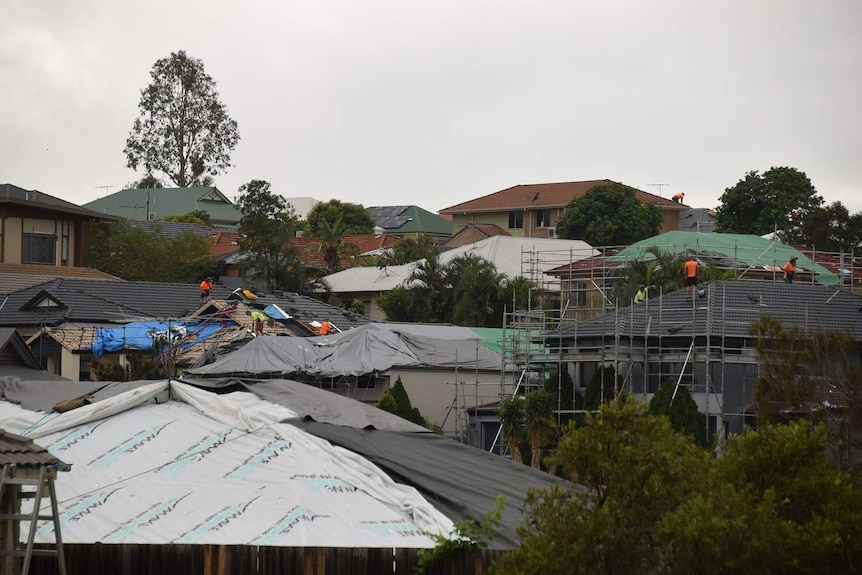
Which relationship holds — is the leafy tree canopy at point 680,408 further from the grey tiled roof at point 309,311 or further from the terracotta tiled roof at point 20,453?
the grey tiled roof at point 309,311

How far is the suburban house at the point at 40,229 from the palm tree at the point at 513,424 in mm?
33548

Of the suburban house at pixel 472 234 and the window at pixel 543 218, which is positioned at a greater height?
the window at pixel 543 218

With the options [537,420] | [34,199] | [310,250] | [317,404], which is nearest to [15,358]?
[537,420]

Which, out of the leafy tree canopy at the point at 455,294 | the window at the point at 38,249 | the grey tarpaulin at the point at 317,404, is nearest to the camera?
the grey tarpaulin at the point at 317,404

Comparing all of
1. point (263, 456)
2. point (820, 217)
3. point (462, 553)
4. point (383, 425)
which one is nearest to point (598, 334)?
point (383, 425)

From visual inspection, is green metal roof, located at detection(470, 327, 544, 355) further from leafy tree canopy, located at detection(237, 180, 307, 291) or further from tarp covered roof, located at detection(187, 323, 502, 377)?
leafy tree canopy, located at detection(237, 180, 307, 291)

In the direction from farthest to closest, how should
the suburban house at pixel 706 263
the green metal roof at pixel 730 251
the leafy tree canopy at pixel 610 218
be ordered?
the leafy tree canopy at pixel 610 218, the green metal roof at pixel 730 251, the suburban house at pixel 706 263

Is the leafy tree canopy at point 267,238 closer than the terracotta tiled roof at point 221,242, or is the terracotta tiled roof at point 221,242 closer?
the leafy tree canopy at point 267,238

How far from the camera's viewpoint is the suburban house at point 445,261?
228ft

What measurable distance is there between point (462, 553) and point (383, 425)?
6.55m

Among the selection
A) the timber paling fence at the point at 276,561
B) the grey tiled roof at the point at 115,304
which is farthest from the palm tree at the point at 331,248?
the timber paling fence at the point at 276,561

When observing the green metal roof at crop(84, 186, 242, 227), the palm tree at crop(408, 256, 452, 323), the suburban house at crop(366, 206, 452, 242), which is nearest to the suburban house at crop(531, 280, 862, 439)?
the palm tree at crop(408, 256, 452, 323)

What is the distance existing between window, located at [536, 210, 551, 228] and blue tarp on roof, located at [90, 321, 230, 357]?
4526 centimetres

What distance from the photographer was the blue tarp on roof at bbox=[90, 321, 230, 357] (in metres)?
47.2
